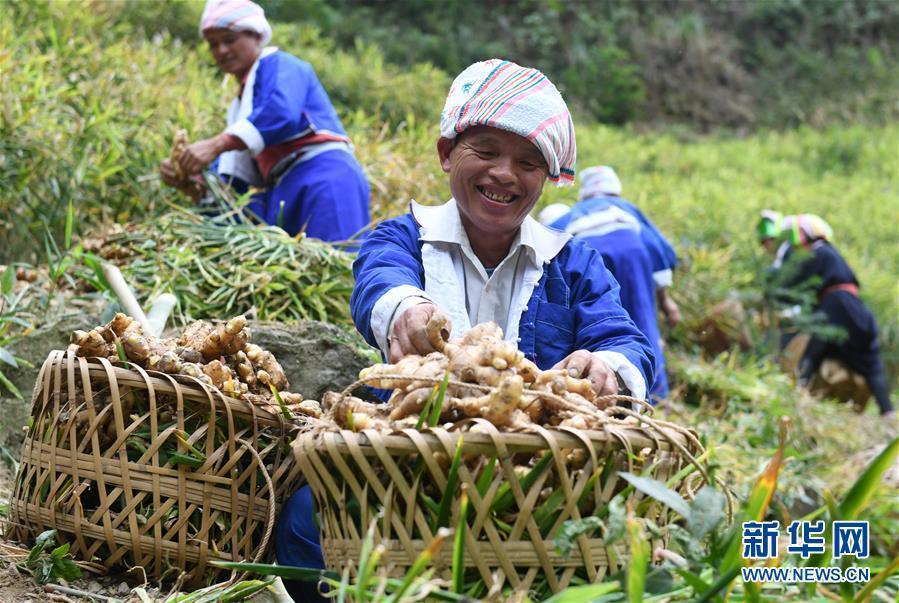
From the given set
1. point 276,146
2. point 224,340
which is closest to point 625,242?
point 276,146

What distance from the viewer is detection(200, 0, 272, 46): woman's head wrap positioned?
4121 millimetres

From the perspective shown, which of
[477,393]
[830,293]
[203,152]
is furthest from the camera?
[830,293]

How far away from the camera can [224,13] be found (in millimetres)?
4117

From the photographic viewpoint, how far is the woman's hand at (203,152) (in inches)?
155

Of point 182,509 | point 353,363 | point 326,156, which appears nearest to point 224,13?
point 326,156

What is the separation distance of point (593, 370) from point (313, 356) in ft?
4.28

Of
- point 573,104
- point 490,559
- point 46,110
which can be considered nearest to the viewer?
point 490,559

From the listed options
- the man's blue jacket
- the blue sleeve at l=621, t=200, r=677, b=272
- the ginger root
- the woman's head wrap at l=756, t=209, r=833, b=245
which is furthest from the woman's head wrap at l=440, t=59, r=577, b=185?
the woman's head wrap at l=756, t=209, r=833, b=245

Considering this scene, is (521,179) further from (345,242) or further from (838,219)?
(838,219)

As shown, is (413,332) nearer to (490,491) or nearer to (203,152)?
(490,491)

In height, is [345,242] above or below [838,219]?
above

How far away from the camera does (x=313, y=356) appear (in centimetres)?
306

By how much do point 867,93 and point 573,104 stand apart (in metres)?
6.32

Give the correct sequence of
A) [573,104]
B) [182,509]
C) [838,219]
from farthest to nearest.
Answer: [573,104], [838,219], [182,509]
